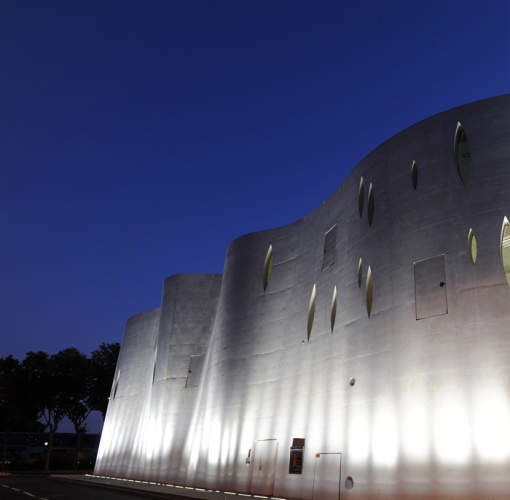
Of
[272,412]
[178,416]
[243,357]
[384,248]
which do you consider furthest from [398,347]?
[178,416]

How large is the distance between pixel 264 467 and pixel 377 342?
6.90 metres

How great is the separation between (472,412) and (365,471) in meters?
3.69

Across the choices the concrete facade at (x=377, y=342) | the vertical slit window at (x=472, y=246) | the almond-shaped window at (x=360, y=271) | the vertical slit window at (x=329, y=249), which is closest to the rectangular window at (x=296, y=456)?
the concrete facade at (x=377, y=342)

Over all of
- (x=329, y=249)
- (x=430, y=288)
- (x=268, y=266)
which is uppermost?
(x=268, y=266)

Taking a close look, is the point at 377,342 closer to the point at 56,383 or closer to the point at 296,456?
the point at 296,456

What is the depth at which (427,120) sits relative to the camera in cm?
1731

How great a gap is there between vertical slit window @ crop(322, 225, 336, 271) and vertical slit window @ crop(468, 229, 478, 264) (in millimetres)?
6230

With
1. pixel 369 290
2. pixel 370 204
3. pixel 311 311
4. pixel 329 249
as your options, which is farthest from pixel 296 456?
pixel 370 204

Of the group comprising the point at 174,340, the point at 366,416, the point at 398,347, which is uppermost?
the point at 174,340

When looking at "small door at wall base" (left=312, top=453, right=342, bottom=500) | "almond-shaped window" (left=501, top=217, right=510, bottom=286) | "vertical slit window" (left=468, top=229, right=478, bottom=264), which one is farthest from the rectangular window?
"almond-shaped window" (left=501, top=217, right=510, bottom=286)

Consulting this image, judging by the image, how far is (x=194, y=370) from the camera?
27.5 meters

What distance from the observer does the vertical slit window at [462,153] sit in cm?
1568

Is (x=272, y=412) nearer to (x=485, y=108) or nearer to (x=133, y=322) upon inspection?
(x=485, y=108)

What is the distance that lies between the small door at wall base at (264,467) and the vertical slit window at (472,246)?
986 cm
